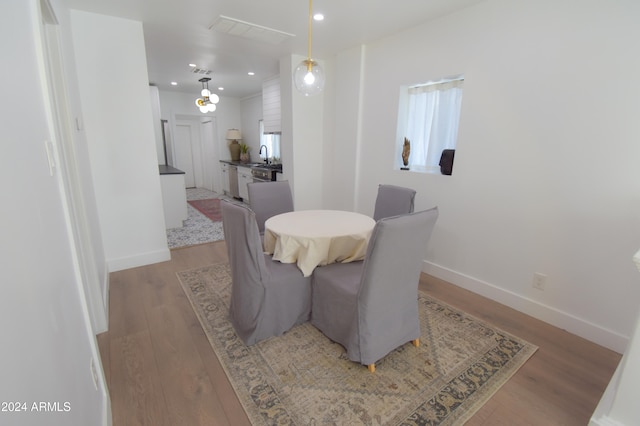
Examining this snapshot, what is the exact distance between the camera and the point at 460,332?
2.14 metres

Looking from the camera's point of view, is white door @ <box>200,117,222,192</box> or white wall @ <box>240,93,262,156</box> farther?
white door @ <box>200,117,222,192</box>

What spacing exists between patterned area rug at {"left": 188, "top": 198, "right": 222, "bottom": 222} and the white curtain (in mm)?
3427

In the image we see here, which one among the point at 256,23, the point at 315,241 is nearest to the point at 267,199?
the point at 315,241

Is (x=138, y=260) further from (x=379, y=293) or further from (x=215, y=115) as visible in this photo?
(x=215, y=115)

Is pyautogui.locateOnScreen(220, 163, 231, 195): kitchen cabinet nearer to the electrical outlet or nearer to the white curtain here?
the white curtain

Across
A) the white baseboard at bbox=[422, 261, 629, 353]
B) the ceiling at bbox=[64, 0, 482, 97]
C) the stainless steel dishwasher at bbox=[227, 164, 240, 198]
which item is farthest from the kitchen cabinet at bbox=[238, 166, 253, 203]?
the white baseboard at bbox=[422, 261, 629, 353]

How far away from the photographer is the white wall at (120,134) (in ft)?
8.75

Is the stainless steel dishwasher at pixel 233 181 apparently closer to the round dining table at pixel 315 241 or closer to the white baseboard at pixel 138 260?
the white baseboard at pixel 138 260

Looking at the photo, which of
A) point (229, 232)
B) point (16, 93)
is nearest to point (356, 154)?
point (229, 232)

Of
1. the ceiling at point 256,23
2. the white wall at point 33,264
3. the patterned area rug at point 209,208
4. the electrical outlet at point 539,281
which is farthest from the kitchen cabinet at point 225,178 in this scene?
the electrical outlet at point 539,281

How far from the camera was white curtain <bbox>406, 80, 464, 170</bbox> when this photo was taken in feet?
9.29

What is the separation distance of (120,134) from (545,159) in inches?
148

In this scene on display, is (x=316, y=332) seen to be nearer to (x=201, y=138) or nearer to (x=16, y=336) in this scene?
(x=16, y=336)

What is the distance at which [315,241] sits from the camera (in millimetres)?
1969
